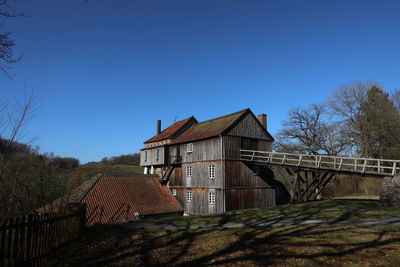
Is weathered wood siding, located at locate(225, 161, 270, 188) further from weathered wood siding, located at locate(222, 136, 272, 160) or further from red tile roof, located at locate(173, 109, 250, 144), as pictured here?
red tile roof, located at locate(173, 109, 250, 144)

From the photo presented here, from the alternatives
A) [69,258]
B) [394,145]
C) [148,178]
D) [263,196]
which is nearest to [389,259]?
[69,258]

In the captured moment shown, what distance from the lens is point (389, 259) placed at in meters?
6.91

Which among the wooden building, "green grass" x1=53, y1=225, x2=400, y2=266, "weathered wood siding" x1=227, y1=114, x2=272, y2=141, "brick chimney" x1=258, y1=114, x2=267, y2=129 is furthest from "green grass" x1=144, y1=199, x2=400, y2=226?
"brick chimney" x1=258, y1=114, x2=267, y2=129

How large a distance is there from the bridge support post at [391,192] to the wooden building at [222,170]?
37.4ft

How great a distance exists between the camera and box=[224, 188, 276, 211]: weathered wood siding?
79.8 feet

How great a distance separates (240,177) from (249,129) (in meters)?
5.60

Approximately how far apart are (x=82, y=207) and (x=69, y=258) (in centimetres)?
345

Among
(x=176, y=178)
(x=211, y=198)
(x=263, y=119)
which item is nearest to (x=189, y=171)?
(x=176, y=178)

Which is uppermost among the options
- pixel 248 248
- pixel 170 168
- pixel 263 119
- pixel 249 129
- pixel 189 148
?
pixel 263 119

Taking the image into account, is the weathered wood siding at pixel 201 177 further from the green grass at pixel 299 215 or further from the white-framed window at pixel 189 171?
the green grass at pixel 299 215

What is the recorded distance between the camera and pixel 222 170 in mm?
24375

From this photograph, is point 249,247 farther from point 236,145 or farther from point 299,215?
point 236,145

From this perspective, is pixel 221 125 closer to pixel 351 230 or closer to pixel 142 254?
pixel 351 230

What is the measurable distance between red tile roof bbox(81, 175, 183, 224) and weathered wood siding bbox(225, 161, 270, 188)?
8.53 metres
